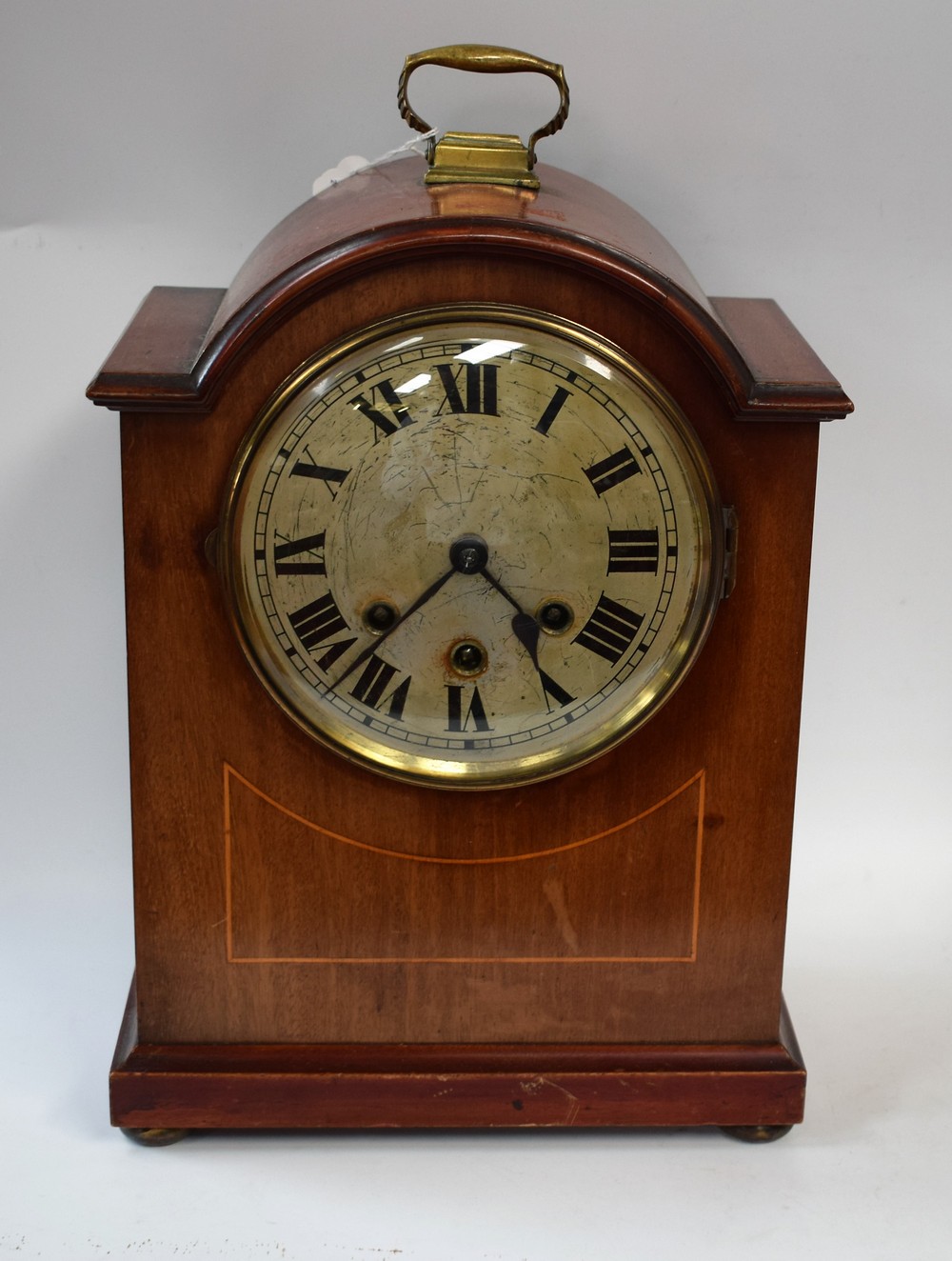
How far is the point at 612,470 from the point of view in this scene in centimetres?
197

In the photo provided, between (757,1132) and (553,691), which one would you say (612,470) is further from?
(757,1132)

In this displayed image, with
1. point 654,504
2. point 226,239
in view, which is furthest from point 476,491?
point 226,239

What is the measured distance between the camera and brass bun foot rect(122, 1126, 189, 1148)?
2170 millimetres

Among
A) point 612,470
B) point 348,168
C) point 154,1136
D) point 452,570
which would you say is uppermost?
point 348,168

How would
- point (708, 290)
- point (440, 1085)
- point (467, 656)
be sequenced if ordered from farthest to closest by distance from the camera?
point (708, 290), point (440, 1085), point (467, 656)

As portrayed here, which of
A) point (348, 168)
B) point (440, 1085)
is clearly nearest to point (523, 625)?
point (440, 1085)

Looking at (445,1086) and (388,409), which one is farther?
(445,1086)

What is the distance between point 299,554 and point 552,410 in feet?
0.98

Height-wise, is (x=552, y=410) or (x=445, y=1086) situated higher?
(x=552, y=410)

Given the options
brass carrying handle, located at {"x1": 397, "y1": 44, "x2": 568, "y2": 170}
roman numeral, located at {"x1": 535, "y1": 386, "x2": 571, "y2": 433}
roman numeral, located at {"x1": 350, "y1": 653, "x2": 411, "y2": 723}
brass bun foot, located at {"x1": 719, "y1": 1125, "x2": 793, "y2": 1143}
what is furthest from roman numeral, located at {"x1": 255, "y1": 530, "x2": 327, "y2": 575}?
brass bun foot, located at {"x1": 719, "y1": 1125, "x2": 793, "y2": 1143}

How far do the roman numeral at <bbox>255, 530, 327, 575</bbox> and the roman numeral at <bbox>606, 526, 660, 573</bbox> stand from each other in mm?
297

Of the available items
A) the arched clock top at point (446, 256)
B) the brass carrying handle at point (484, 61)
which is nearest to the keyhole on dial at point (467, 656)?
the arched clock top at point (446, 256)

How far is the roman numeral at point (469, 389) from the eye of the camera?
6.35ft

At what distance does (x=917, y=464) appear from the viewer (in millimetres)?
2656
